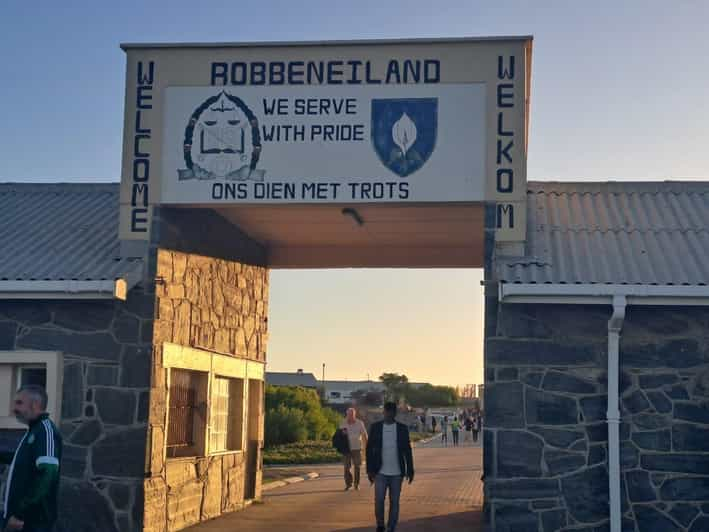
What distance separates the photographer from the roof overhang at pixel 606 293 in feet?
35.2

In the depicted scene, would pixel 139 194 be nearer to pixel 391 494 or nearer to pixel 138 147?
pixel 138 147

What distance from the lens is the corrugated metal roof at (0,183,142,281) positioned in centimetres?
1173

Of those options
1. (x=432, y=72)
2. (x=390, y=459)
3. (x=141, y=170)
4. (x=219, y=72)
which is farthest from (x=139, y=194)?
(x=390, y=459)

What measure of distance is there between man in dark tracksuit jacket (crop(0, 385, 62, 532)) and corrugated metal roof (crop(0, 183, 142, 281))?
14.8 feet

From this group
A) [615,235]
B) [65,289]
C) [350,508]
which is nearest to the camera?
[65,289]

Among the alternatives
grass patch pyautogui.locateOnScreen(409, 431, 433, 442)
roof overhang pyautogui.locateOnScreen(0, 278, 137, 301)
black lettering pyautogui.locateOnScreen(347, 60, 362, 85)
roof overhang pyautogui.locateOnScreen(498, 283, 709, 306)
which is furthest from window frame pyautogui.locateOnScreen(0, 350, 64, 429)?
grass patch pyautogui.locateOnScreen(409, 431, 433, 442)

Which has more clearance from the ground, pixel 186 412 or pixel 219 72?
pixel 219 72

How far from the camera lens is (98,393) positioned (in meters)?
11.5

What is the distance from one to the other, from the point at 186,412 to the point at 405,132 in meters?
4.45

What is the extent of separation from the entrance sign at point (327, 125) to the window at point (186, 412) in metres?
1.99

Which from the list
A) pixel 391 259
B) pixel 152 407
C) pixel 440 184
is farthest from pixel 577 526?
pixel 391 259

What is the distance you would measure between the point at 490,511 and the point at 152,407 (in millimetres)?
3816

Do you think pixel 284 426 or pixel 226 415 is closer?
pixel 226 415

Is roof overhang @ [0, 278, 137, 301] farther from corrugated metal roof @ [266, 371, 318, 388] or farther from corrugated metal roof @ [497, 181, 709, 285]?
corrugated metal roof @ [266, 371, 318, 388]
